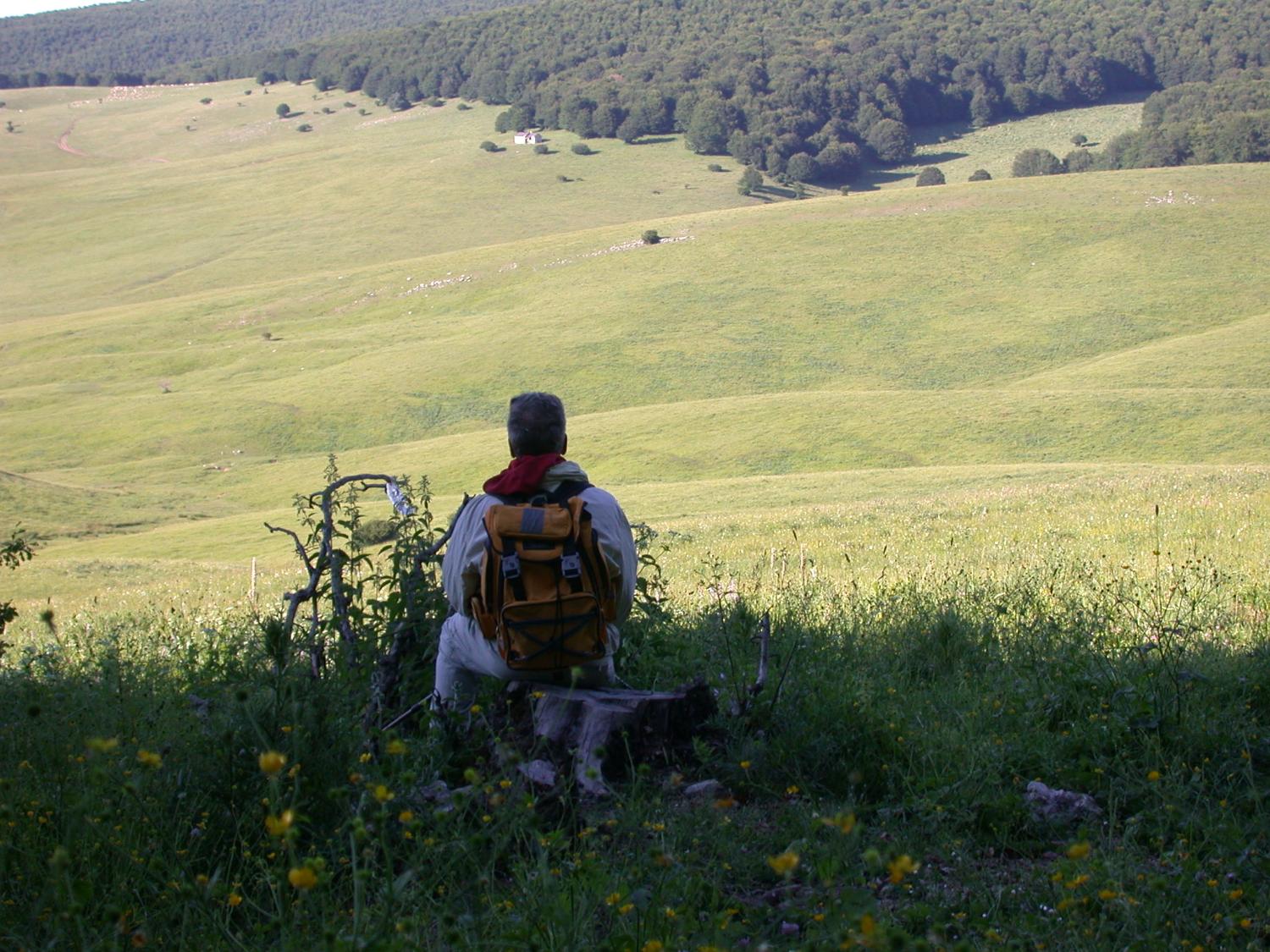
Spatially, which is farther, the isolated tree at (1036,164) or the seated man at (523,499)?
the isolated tree at (1036,164)

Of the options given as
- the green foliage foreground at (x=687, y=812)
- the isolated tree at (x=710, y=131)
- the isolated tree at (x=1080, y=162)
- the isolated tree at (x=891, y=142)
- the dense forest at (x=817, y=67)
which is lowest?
the green foliage foreground at (x=687, y=812)

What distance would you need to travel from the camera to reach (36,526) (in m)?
32.0

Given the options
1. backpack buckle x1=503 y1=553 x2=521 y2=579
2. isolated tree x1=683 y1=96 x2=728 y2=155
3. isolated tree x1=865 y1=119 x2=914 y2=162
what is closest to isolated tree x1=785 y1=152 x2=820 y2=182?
isolated tree x1=683 y1=96 x2=728 y2=155

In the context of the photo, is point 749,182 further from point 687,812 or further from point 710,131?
point 687,812

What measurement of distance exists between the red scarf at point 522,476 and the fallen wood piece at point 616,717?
0.79 meters

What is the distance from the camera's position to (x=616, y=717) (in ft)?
14.2

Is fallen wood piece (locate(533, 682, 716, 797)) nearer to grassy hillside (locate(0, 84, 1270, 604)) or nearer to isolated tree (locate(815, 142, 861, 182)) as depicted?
grassy hillside (locate(0, 84, 1270, 604))

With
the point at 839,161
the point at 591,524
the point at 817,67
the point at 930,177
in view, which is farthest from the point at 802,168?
the point at 591,524

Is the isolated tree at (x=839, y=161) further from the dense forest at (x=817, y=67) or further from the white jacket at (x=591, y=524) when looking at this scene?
the white jacket at (x=591, y=524)

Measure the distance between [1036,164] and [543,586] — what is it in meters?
107

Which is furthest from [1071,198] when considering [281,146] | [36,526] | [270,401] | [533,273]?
[281,146]

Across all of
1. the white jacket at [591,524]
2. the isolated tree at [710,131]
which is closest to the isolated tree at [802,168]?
the isolated tree at [710,131]

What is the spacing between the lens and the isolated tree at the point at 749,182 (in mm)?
106375

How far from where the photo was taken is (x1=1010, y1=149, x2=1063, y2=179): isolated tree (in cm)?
10106
